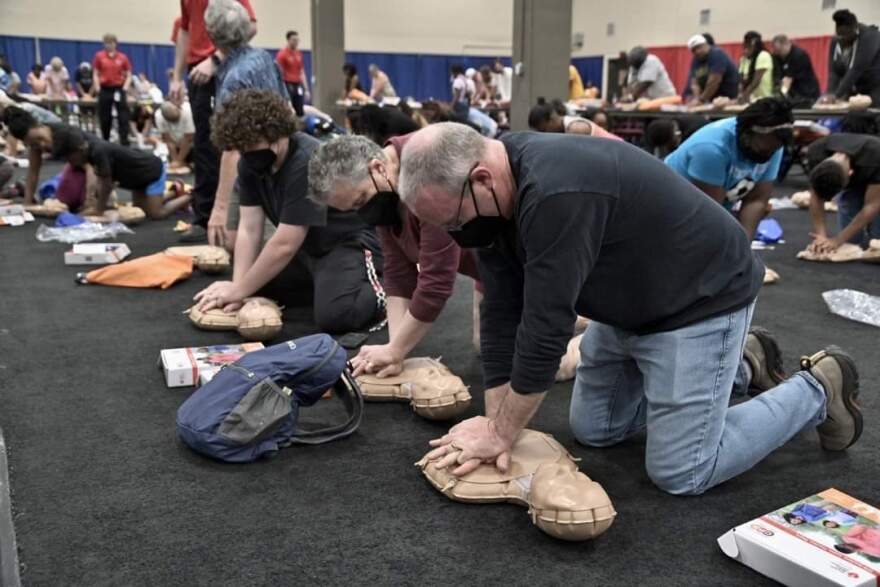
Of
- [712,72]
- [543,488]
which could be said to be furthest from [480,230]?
[712,72]

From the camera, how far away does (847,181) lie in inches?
162

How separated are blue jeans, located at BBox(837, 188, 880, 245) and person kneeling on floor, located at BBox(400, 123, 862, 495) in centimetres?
287

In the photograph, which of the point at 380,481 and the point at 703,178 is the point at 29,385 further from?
the point at 703,178

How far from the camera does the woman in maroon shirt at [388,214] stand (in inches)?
86.3

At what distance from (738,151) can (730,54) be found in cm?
1332

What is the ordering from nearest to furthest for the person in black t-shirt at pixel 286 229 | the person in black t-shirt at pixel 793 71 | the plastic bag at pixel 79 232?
1. the person in black t-shirt at pixel 286 229
2. the plastic bag at pixel 79 232
3. the person in black t-shirt at pixel 793 71

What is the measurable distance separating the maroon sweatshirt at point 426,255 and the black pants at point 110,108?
9455 mm

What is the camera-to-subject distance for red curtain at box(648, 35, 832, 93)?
Result: 14008mm

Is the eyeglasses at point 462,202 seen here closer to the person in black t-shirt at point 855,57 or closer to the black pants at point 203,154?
the black pants at point 203,154

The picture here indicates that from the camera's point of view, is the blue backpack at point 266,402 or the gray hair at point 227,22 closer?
the blue backpack at point 266,402

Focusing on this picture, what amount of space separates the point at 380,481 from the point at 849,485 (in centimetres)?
112

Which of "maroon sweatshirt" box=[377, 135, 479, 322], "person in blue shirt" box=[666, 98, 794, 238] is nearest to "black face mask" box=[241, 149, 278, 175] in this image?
"maroon sweatshirt" box=[377, 135, 479, 322]

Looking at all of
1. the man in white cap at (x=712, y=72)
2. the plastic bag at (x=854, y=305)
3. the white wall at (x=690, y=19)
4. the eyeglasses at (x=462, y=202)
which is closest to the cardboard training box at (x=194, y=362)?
the eyeglasses at (x=462, y=202)

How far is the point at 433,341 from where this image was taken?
3.06 metres
